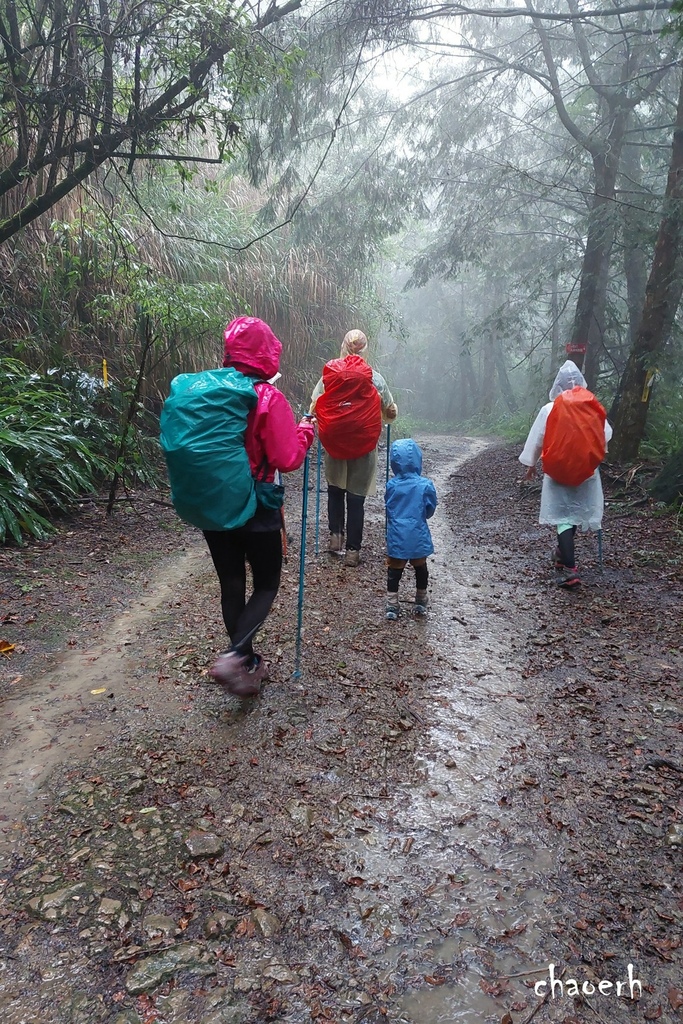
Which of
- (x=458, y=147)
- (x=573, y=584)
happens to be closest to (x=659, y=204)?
(x=458, y=147)

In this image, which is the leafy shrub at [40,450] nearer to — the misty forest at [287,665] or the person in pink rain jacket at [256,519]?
the misty forest at [287,665]

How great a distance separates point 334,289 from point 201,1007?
14446 mm

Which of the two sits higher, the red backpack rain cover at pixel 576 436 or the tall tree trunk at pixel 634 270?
the tall tree trunk at pixel 634 270

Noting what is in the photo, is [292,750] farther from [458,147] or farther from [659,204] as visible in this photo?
[458,147]

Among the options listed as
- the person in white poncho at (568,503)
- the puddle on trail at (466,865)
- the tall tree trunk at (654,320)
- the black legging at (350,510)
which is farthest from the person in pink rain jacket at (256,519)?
the tall tree trunk at (654,320)

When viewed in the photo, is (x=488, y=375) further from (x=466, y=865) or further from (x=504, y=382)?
(x=466, y=865)

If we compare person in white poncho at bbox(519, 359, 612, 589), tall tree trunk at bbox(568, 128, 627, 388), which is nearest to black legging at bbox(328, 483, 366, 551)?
person in white poncho at bbox(519, 359, 612, 589)

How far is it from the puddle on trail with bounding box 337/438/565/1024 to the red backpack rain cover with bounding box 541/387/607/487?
2.08m

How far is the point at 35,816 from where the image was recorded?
274 cm

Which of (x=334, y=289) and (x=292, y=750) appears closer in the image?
(x=292, y=750)

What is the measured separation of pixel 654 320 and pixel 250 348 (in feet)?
24.3

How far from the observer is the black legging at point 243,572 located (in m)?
3.51

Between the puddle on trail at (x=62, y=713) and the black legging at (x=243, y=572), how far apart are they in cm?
66

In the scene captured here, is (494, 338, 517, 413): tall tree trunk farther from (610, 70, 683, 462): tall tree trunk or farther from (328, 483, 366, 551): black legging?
(328, 483, 366, 551): black legging
